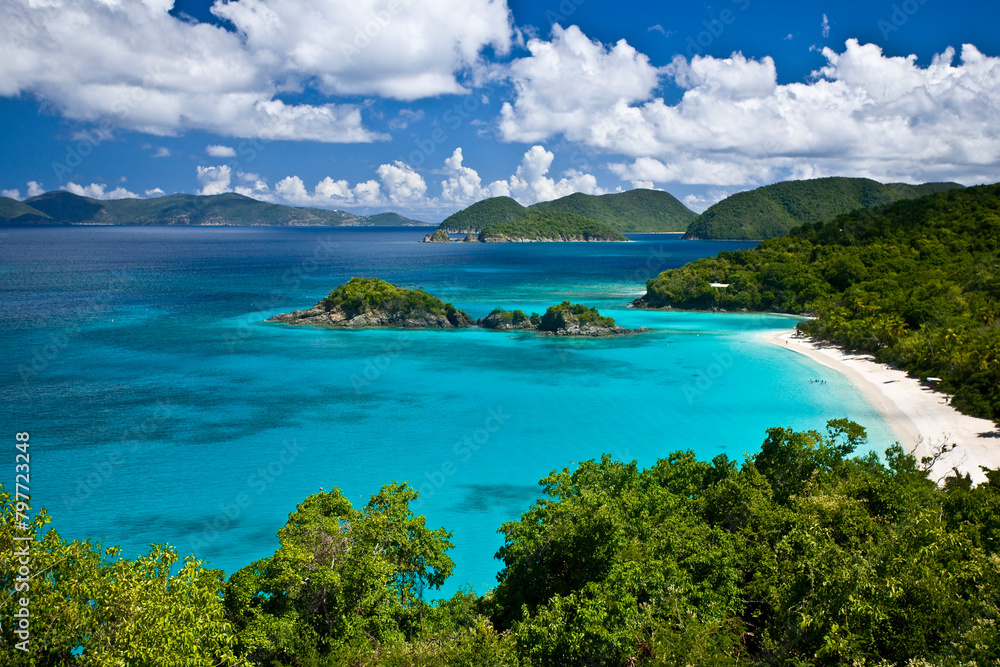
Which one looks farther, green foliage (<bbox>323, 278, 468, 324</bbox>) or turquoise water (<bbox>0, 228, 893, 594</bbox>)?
green foliage (<bbox>323, 278, 468, 324</bbox>)

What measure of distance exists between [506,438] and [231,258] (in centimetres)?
14260

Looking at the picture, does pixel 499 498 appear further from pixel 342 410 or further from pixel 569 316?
pixel 569 316

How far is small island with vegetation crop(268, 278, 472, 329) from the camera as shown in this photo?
6450cm

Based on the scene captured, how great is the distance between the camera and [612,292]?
9306 cm

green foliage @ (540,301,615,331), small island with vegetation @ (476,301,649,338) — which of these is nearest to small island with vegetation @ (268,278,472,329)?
small island with vegetation @ (476,301,649,338)

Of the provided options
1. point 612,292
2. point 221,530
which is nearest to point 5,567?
point 221,530

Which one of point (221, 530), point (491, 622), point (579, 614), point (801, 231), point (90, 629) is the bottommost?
point (221, 530)

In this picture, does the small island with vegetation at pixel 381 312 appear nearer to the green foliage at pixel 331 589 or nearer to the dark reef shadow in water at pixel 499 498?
the dark reef shadow in water at pixel 499 498

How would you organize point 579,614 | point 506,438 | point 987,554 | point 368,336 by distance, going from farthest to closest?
1. point 368,336
2. point 506,438
3. point 987,554
4. point 579,614

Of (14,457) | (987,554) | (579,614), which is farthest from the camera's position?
(14,457)

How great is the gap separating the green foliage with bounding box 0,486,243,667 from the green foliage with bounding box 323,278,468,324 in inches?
2161

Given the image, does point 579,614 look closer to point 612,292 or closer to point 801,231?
point 612,292

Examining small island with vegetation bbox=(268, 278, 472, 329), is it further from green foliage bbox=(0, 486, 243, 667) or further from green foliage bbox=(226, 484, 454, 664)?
green foliage bbox=(0, 486, 243, 667)

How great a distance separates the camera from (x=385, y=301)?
66.2 meters
